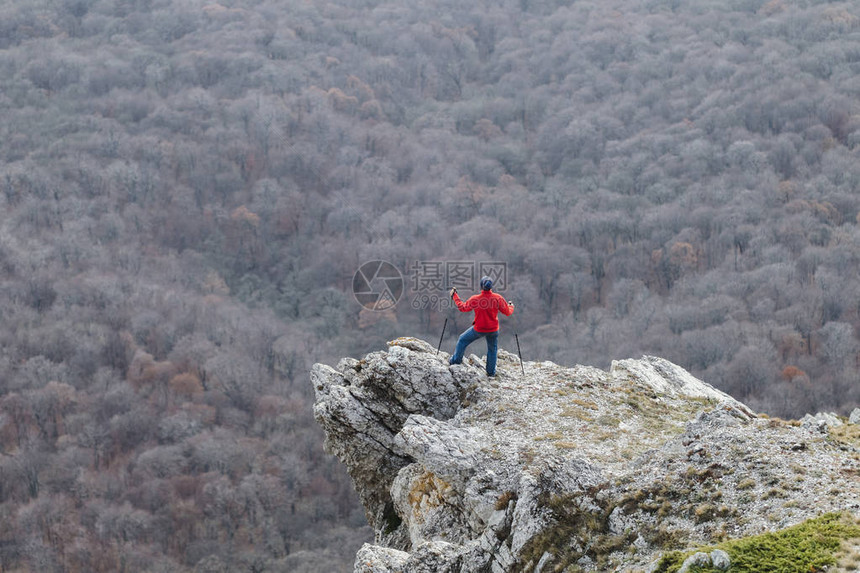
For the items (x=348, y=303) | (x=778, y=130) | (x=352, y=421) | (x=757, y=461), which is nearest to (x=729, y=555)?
(x=757, y=461)

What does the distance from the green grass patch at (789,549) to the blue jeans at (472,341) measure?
901cm

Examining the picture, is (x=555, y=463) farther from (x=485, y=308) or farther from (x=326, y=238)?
(x=326, y=238)

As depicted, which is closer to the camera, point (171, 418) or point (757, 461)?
point (757, 461)

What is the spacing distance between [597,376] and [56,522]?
3716 inches

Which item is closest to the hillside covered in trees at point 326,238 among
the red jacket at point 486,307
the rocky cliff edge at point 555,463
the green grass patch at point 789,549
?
the rocky cliff edge at point 555,463

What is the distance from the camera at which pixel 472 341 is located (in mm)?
21500

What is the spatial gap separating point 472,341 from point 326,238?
137 meters

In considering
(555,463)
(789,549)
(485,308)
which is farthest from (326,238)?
(789,549)

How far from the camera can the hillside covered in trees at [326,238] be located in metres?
104

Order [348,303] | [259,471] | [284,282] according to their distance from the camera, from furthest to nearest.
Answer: [284,282] → [348,303] → [259,471]

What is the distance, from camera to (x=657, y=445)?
2016 cm

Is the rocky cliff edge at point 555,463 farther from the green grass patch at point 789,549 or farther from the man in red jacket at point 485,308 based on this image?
the man in red jacket at point 485,308

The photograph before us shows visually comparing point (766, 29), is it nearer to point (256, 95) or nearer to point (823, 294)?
point (823, 294)

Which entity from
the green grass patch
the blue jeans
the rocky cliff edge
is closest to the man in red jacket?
the blue jeans
